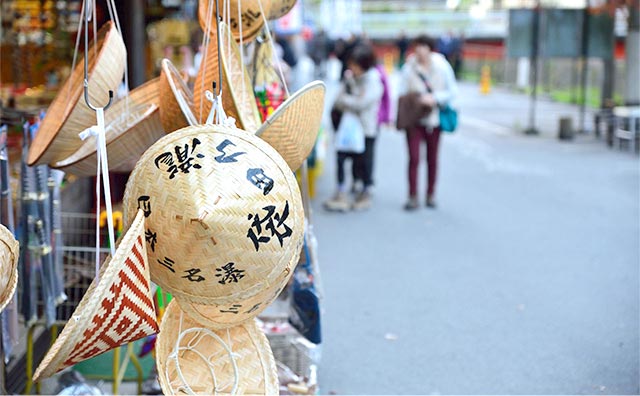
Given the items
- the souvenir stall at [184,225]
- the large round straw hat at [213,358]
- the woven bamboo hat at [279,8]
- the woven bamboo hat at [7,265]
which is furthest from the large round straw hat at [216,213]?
the woven bamboo hat at [279,8]

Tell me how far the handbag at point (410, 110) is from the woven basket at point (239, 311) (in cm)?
557

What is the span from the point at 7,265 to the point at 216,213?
0.68m

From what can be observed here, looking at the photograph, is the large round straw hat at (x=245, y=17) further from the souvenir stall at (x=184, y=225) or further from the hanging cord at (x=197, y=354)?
the hanging cord at (x=197, y=354)

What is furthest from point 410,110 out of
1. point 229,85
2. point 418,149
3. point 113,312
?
point 113,312

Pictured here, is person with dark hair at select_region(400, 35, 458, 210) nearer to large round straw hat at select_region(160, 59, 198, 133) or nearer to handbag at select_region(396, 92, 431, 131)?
handbag at select_region(396, 92, 431, 131)

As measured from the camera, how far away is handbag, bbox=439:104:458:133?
8117 mm

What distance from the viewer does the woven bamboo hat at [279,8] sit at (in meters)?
3.88

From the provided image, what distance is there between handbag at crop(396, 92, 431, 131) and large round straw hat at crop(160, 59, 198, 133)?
5147 mm

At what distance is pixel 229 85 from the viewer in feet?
9.49

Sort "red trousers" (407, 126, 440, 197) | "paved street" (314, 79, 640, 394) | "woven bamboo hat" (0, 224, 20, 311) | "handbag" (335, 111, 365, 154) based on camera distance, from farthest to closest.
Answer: "handbag" (335, 111, 365, 154) → "red trousers" (407, 126, 440, 197) → "paved street" (314, 79, 640, 394) → "woven bamboo hat" (0, 224, 20, 311)

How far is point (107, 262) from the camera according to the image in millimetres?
2365

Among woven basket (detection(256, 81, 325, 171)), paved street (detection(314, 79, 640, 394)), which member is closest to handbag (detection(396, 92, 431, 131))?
paved street (detection(314, 79, 640, 394))

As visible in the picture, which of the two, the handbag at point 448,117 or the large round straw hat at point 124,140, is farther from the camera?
the handbag at point 448,117

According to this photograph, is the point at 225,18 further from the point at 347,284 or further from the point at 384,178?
the point at 384,178
